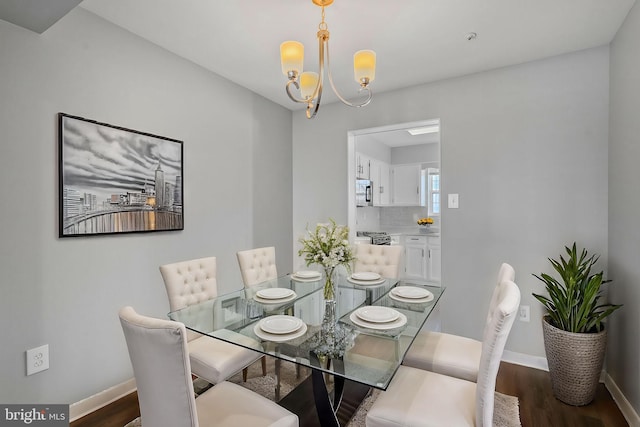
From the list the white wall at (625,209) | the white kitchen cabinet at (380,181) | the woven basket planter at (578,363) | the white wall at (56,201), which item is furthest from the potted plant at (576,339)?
the white kitchen cabinet at (380,181)

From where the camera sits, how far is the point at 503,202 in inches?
108

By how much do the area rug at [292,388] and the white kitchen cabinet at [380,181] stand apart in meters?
3.65

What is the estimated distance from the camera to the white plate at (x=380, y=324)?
5.05 ft

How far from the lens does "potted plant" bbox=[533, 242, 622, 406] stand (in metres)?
2.05

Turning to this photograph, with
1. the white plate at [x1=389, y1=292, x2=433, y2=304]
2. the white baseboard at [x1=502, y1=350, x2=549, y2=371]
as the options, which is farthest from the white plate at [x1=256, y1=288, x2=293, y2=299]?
the white baseboard at [x1=502, y1=350, x2=549, y2=371]

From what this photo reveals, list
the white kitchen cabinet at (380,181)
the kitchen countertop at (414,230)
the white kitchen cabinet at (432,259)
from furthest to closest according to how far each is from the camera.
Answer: the white kitchen cabinet at (380,181) < the kitchen countertop at (414,230) < the white kitchen cabinet at (432,259)

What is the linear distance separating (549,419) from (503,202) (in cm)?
157

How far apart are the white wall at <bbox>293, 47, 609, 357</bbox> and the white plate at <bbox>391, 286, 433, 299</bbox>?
0.98 metres

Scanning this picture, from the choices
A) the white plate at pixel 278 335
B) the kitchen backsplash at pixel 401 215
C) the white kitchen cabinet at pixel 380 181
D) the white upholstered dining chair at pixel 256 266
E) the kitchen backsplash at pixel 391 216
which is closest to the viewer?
the white plate at pixel 278 335

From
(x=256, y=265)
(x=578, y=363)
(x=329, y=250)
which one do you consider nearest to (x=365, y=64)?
(x=329, y=250)

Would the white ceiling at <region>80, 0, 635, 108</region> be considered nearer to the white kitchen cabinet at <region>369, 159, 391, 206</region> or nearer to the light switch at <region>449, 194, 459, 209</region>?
the light switch at <region>449, 194, 459, 209</region>

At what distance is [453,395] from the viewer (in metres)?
1.41

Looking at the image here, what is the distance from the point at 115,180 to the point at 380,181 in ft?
14.6

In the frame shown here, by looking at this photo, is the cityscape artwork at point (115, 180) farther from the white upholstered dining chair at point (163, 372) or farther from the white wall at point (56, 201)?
the white upholstered dining chair at point (163, 372)
